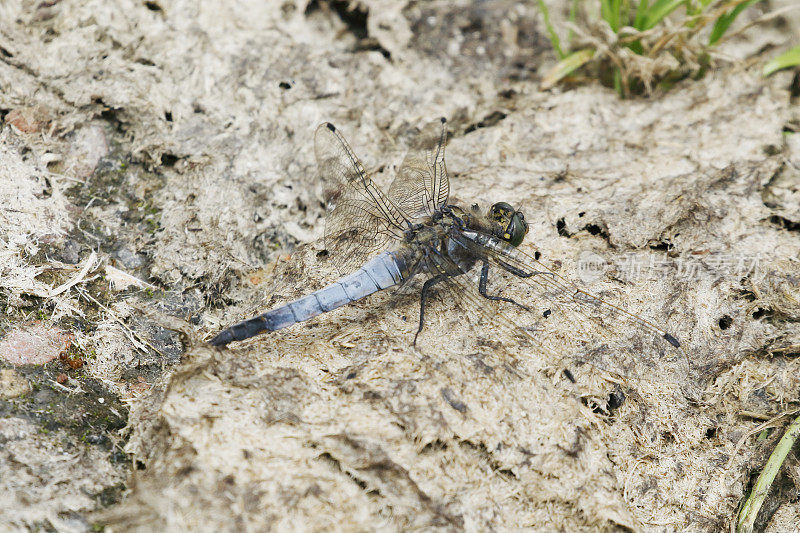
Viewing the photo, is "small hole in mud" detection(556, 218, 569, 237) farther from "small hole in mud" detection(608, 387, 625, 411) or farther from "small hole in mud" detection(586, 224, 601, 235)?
"small hole in mud" detection(608, 387, 625, 411)

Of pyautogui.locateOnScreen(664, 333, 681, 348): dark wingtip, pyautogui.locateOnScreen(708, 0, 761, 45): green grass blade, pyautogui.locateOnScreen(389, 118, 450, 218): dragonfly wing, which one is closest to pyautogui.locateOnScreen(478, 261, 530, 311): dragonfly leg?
pyautogui.locateOnScreen(389, 118, 450, 218): dragonfly wing

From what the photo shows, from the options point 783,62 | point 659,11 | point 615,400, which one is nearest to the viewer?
point 615,400

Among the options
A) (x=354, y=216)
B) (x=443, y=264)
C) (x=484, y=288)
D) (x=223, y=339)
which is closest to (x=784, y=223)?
(x=484, y=288)

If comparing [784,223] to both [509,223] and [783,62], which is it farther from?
[509,223]

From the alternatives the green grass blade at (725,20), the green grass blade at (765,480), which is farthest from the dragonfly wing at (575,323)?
the green grass blade at (725,20)

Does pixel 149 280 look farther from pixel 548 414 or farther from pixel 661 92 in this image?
pixel 661 92
